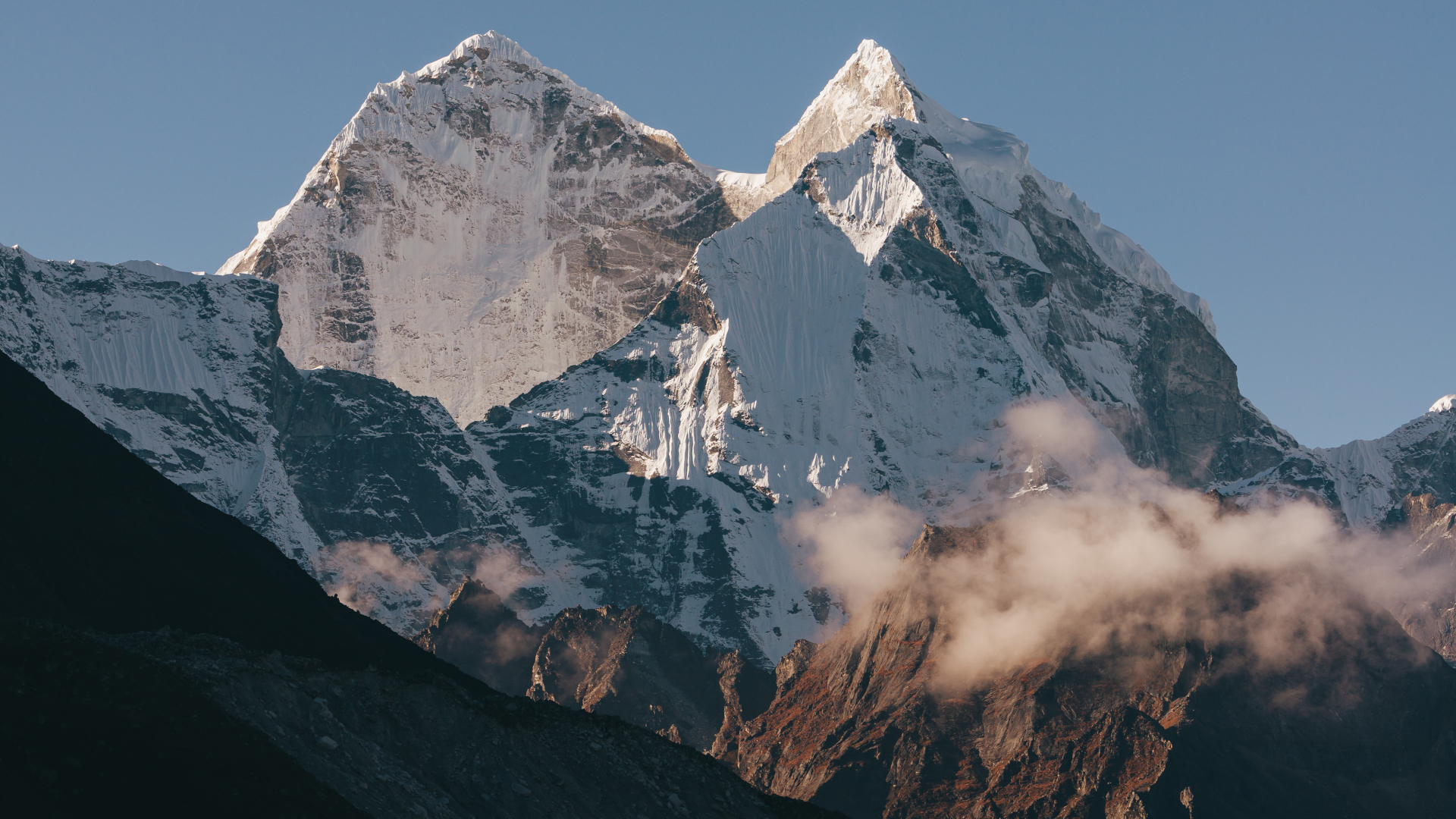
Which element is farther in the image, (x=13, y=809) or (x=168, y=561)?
(x=168, y=561)

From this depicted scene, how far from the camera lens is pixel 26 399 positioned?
155125 millimetres

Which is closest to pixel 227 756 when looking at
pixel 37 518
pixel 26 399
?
pixel 37 518

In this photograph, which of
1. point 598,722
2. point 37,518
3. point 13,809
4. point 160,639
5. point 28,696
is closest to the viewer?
point 13,809

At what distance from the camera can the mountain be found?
84.8 metres

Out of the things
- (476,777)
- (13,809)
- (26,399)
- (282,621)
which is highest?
(26,399)

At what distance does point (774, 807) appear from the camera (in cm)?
12419

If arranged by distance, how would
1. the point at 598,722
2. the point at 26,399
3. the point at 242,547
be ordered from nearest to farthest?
the point at 598,722 < the point at 26,399 < the point at 242,547

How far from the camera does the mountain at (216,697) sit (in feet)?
278

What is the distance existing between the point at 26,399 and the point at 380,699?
2410 inches

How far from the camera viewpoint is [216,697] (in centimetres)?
9400

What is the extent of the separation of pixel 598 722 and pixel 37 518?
47.9m

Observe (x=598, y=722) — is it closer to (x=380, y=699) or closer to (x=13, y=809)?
(x=380, y=699)

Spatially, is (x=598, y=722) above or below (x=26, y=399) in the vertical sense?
below

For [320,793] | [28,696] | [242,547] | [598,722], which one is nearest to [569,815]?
[598,722]
